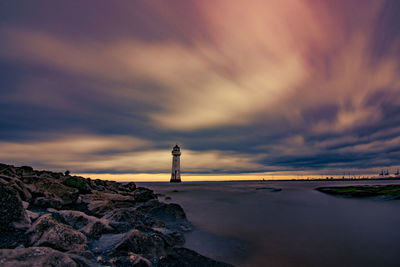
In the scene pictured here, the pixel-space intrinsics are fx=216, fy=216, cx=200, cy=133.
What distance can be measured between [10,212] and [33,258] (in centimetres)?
342

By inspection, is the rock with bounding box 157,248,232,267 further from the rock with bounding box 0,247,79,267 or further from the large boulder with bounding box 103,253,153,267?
the rock with bounding box 0,247,79,267

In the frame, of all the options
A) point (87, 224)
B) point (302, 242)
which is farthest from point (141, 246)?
point (302, 242)

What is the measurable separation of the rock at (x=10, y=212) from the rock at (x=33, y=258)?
2.92 meters

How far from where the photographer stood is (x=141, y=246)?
540 cm

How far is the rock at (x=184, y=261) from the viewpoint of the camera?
5324 mm

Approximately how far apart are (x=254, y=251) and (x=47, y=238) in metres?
6.51

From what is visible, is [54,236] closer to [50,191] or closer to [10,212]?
[10,212]

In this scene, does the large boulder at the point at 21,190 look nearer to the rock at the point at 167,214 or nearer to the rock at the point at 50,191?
the rock at the point at 50,191

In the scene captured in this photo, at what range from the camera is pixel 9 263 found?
321 cm

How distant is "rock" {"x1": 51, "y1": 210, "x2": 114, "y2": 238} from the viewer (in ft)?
21.5

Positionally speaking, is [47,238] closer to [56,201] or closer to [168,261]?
[168,261]

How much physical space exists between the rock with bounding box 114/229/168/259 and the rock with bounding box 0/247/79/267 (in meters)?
1.51

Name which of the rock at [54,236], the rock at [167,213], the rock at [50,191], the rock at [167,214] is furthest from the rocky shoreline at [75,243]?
the rock at [167,213]

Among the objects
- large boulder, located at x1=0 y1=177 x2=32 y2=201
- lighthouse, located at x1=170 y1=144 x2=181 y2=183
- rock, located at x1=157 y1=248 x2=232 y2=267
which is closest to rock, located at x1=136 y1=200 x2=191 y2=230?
large boulder, located at x1=0 y1=177 x2=32 y2=201
